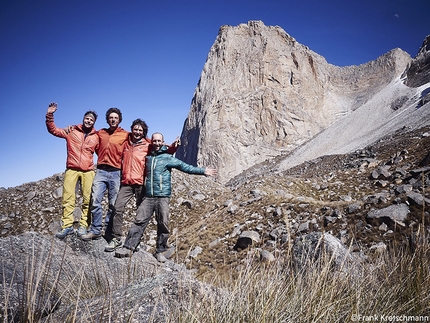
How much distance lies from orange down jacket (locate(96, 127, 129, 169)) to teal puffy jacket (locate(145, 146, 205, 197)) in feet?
2.25

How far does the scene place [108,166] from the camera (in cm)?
542

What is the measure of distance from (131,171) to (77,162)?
3.61 ft

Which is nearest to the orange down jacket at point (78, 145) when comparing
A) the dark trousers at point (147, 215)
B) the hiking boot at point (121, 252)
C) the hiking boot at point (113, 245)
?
the dark trousers at point (147, 215)

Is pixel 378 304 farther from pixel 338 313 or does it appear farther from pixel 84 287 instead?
pixel 84 287

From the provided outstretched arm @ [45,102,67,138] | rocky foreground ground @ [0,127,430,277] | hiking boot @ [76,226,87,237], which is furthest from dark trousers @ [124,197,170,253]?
outstretched arm @ [45,102,67,138]

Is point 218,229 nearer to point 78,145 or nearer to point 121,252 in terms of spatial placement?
point 121,252

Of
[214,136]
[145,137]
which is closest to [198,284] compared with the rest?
[145,137]

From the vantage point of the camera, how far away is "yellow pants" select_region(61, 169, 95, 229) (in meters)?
5.14

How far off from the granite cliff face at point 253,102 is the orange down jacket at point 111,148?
6455 cm

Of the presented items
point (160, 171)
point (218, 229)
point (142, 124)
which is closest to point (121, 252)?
point (160, 171)

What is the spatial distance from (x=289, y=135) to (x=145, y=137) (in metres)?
76.3

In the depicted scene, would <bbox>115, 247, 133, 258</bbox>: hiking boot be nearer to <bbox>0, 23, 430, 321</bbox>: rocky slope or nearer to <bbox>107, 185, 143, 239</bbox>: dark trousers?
<bbox>0, 23, 430, 321</bbox>: rocky slope

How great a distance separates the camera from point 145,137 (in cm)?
564

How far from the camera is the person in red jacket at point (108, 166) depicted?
530cm
